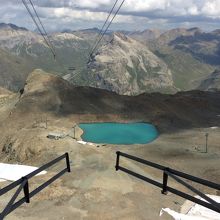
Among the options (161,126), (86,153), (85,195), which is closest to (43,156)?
(86,153)

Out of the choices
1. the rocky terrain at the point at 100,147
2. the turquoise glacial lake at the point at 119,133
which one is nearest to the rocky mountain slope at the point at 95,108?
the rocky terrain at the point at 100,147

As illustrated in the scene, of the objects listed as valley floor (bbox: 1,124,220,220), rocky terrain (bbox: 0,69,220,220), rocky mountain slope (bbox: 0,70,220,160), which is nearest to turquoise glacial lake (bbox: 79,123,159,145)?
rocky terrain (bbox: 0,69,220,220)

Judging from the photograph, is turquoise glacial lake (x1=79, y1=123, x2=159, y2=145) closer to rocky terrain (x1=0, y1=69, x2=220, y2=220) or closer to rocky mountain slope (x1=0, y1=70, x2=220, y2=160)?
rocky terrain (x1=0, y1=69, x2=220, y2=220)

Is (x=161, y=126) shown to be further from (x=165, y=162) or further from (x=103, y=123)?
(x=165, y=162)

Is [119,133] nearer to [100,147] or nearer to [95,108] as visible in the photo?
[95,108]

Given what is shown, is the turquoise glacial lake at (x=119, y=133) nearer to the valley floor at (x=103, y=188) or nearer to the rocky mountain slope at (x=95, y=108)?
the rocky mountain slope at (x=95, y=108)
